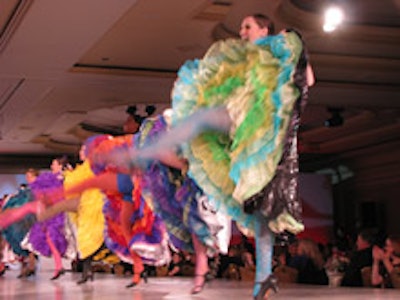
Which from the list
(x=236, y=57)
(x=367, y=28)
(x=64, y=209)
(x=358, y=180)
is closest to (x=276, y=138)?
(x=236, y=57)

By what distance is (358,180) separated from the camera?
48.2ft

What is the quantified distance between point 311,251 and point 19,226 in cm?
282

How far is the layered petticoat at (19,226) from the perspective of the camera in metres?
6.66

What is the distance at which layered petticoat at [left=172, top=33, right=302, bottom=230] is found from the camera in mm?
2834

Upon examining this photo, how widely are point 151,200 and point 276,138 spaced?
57.2 inches

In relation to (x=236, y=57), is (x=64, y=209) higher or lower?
lower

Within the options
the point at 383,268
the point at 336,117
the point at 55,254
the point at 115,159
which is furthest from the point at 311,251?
the point at 336,117

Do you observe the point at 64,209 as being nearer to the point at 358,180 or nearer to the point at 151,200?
the point at 151,200

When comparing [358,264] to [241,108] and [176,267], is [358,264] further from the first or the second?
[176,267]

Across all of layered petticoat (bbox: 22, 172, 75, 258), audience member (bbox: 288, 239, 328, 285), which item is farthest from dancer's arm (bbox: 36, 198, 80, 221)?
audience member (bbox: 288, 239, 328, 285)

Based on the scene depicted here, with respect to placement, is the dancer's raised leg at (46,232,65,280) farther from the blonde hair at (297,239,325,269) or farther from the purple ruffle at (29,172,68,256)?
the blonde hair at (297,239,325,269)

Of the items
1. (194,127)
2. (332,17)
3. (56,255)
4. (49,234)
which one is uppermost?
(332,17)

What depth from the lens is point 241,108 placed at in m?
2.97

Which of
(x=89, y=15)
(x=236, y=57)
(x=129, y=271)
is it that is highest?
(x=89, y=15)
